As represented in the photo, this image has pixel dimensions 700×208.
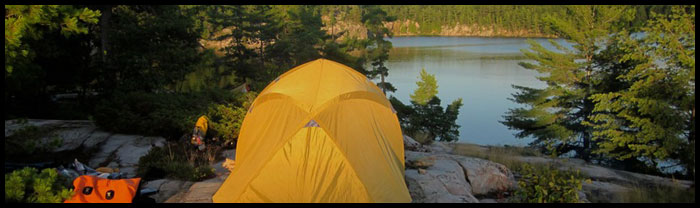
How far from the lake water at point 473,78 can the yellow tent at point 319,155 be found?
74.7 ft

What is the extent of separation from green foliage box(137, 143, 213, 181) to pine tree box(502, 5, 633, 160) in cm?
1779

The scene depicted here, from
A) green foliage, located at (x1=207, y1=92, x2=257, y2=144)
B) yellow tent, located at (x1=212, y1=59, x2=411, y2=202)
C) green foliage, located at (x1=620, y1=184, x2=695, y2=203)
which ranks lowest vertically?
green foliage, located at (x1=620, y1=184, x2=695, y2=203)

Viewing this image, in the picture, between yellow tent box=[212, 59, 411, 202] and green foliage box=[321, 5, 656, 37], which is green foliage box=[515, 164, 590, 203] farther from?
green foliage box=[321, 5, 656, 37]

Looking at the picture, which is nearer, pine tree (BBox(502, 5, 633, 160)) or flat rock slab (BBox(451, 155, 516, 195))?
flat rock slab (BBox(451, 155, 516, 195))

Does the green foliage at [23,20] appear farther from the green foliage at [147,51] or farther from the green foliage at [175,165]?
the green foliage at [147,51]

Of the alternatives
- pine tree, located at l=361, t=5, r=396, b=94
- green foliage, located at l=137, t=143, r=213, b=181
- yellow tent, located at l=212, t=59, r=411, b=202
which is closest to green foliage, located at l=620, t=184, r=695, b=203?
yellow tent, located at l=212, t=59, r=411, b=202

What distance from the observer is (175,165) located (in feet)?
29.8

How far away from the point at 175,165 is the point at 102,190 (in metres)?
2.31

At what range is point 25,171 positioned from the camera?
16.8ft

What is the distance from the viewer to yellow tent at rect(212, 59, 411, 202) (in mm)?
7141

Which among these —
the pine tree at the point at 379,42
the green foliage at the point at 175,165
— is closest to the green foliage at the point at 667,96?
the green foliage at the point at 175,165

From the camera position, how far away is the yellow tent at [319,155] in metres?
7.14

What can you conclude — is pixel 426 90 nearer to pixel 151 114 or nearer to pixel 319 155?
pixel 151 114

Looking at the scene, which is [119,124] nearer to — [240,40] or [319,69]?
[319,69]
